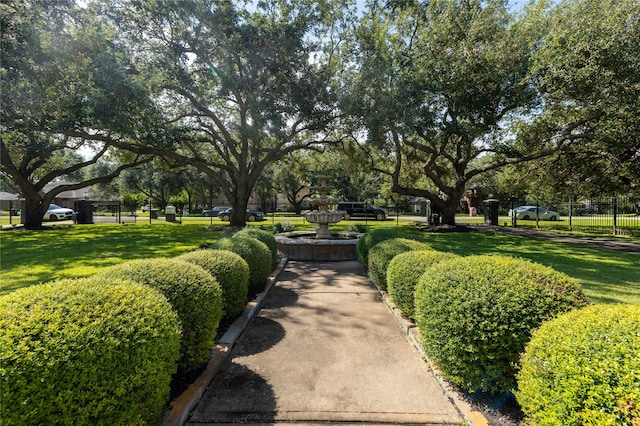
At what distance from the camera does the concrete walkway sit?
2549 mm

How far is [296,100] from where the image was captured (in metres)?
13.8

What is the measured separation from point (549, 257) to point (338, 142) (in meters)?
12.4

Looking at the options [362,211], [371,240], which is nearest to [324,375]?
[371,240]

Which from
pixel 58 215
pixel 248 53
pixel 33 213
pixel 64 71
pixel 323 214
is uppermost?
pixel 248 53

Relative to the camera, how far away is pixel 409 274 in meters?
4.07

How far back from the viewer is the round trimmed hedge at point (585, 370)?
4.84 feet

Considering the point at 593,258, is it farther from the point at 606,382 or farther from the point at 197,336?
the point at 197,336

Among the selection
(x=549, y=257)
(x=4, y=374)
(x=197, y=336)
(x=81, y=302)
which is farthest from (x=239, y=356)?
(x=549, y=257)

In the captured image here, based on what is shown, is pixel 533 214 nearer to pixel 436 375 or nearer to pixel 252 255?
pixel 252 255

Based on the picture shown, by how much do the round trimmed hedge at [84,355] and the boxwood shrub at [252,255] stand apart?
9.80ft

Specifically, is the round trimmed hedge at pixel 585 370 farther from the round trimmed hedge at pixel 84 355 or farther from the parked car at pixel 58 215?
the parked car at pixel 58 215

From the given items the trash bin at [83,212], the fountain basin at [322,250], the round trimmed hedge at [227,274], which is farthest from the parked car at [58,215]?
the round trimmed hedge at [227,274]

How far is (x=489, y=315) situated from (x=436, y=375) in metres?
1.03

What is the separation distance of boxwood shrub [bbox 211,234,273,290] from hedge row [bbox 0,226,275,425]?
2494 mm
